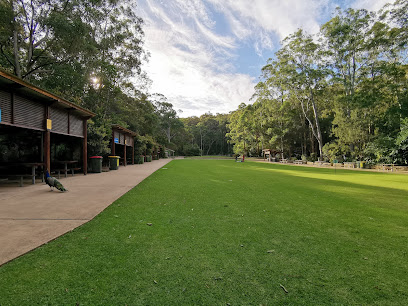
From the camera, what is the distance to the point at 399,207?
5.03 meters

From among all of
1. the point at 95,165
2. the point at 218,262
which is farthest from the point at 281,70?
the point at 218,262

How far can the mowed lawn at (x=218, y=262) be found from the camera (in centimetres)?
181

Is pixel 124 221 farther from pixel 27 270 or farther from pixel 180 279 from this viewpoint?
pixel 180 279

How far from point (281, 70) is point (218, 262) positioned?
3296 cm

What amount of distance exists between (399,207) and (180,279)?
5933 millimetres

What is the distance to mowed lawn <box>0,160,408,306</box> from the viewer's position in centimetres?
181

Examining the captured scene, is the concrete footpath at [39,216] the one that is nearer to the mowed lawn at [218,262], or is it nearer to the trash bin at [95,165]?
the mowed lawn at [218,262]

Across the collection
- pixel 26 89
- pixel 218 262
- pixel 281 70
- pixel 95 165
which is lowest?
pixel 218 262

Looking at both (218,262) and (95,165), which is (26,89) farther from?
(218,262)

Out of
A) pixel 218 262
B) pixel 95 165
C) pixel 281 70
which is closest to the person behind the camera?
pixel 218 262

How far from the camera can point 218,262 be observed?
7.75 ft

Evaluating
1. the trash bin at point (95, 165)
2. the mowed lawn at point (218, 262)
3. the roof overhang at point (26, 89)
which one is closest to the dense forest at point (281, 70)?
the trash bin at point (95, 165)

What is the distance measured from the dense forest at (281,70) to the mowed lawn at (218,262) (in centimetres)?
1248

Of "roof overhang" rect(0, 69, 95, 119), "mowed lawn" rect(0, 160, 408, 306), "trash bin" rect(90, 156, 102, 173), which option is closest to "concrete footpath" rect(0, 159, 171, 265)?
"mowed lawn" rect(0, 160, 408, 306)
